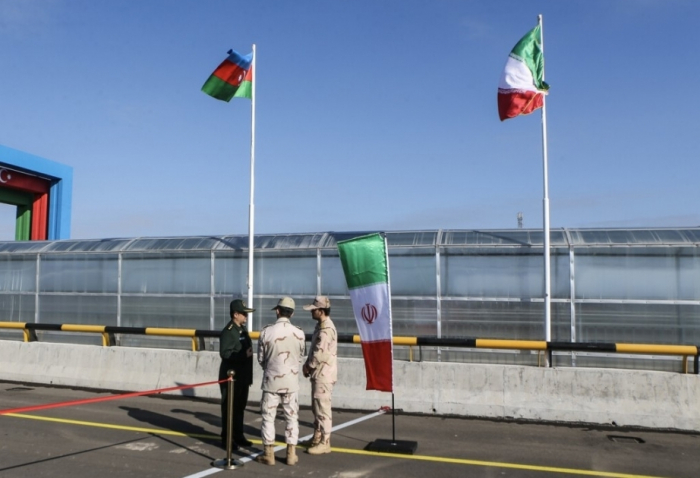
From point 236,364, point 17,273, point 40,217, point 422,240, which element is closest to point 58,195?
point 40,217

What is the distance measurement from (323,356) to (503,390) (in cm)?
367

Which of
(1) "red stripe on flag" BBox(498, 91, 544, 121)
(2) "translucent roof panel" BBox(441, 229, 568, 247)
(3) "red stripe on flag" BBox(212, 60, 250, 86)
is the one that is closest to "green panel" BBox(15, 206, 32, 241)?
(3) "red stripe on flag" BBox(212, 60, 250, 86)

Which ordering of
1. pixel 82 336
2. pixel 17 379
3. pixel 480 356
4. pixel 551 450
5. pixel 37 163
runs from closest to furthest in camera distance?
pixel 551 450
pixel 480 356
pixel 17 379
pixel 82 336
pixel 37 163

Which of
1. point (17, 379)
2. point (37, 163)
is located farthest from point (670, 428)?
point (37, 163)

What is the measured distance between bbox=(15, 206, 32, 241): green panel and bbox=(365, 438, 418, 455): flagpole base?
73.4 ft

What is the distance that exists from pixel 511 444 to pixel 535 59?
25.8ft

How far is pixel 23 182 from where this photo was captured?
83.0ft

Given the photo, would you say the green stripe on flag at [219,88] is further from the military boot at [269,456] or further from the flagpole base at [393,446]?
the military boot at [269,456]

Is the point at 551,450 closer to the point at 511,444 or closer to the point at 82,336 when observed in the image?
the point at 511,444

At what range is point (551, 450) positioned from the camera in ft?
27.3

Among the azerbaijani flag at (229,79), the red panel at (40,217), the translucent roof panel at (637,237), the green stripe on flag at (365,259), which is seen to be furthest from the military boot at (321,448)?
the red panel at (40,217)

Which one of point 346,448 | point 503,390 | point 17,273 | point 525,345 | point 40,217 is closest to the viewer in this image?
point 346,448

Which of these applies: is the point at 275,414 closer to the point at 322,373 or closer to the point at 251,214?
the point at 322,373

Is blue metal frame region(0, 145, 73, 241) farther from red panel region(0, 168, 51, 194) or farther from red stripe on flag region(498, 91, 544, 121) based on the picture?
red stripe on flag region(498, 91, 544, 121)
